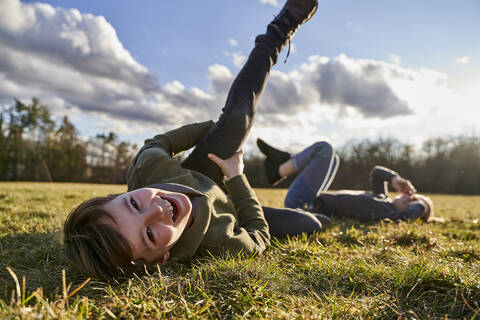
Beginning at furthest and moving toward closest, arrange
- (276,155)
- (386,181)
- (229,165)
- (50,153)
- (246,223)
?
(50,153) → (386,181) → (276,155) → (229,165) → (246,223)

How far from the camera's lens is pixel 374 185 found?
18.6 ft

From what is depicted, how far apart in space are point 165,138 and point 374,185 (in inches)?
171

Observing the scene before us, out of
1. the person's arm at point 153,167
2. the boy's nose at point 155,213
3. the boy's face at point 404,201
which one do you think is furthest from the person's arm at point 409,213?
the boy's nose at point 155,213

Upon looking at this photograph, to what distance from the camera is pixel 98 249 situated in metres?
1.84

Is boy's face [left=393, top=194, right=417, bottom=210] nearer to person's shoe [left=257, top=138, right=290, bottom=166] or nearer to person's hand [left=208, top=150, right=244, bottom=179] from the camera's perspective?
person's shoe [left=257, top=138, right=290, bottom=166]

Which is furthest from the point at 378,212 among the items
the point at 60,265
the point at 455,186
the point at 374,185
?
the point at 455,186

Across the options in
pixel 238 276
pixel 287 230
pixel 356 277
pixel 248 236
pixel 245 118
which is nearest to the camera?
pixel 238 276

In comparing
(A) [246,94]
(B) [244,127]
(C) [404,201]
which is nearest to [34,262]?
(B) [244,127]

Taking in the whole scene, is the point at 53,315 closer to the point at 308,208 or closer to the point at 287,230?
the point at 287,230

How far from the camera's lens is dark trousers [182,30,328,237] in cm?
327

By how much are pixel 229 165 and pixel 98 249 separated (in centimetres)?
169

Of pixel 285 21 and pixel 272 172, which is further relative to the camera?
pixel 272 172

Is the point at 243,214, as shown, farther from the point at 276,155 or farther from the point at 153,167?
the point at 276,155

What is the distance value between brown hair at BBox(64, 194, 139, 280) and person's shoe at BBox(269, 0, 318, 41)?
300 centimetres
